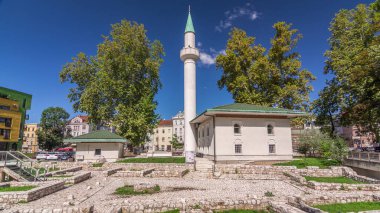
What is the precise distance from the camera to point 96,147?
26453 millimetres

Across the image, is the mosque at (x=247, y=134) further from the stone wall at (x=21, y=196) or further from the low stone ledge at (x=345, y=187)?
the stone wall at (x=21, y=196)

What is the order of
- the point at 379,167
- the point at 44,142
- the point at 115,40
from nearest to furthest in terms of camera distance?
1. the point at 379,167
2. the point at 115,40
3. the point at 44,142

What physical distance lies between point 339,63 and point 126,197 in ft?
81.0

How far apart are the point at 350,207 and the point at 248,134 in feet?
46.7

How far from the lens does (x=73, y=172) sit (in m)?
19.7

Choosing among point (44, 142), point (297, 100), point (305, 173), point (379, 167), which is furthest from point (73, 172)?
point (44, 142)

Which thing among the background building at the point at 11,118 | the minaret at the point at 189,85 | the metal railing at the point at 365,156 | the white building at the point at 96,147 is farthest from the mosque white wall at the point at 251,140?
the background building at the point at 11,118

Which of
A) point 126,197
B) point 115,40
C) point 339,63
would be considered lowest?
point 126,197

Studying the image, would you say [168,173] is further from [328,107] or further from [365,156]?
[328,107]

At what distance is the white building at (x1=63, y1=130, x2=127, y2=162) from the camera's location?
85.4ft

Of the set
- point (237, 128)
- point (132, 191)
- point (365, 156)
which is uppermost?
point (237, 128)

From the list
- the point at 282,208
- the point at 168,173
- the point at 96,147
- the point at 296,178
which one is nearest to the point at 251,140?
the point at 296,178

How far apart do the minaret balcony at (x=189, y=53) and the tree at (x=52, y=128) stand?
38.6 m

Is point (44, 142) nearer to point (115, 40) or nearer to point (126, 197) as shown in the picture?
point (115, 40)
